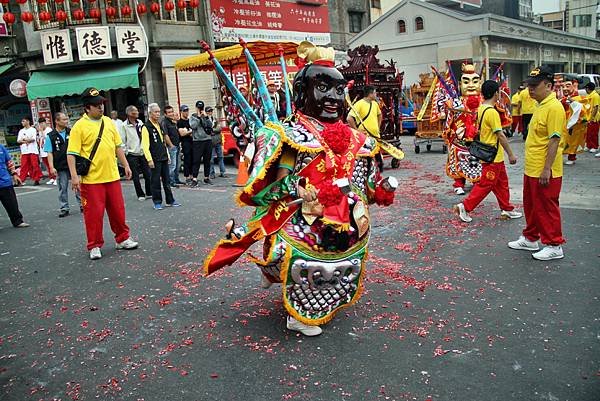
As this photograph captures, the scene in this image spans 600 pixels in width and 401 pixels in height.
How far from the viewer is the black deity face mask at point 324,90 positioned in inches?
132

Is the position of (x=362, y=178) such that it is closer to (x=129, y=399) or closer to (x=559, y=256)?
(x=129, y=399)

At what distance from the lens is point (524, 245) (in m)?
5.23

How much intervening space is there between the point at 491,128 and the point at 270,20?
14777mm

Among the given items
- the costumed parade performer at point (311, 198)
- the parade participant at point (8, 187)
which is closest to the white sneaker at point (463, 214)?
the costumed parade performer at point (311, 198)

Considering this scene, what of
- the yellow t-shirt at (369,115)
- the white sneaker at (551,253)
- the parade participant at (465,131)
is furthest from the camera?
the yellow t-shirt at (369,115)

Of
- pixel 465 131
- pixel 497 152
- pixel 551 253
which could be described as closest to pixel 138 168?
pixel 465 131

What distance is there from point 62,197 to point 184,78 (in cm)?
898

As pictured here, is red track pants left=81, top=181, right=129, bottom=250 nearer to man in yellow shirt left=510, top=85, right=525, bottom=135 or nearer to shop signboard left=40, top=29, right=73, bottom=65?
shop signboard left=40, top=29, right=73, bottom=65

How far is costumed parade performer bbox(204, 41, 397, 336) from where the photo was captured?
10.8 ft

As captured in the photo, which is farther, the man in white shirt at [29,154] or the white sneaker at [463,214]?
the man in white shirt at [29,154]

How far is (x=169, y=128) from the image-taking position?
9.74 metres

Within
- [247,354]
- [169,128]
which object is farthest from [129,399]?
[169,128]

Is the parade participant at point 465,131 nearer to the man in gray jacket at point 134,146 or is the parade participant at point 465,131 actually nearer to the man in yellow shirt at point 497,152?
the man in yellow shirt at point 497,152

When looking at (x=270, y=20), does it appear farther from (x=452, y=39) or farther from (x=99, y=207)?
(x=99, y=207)
